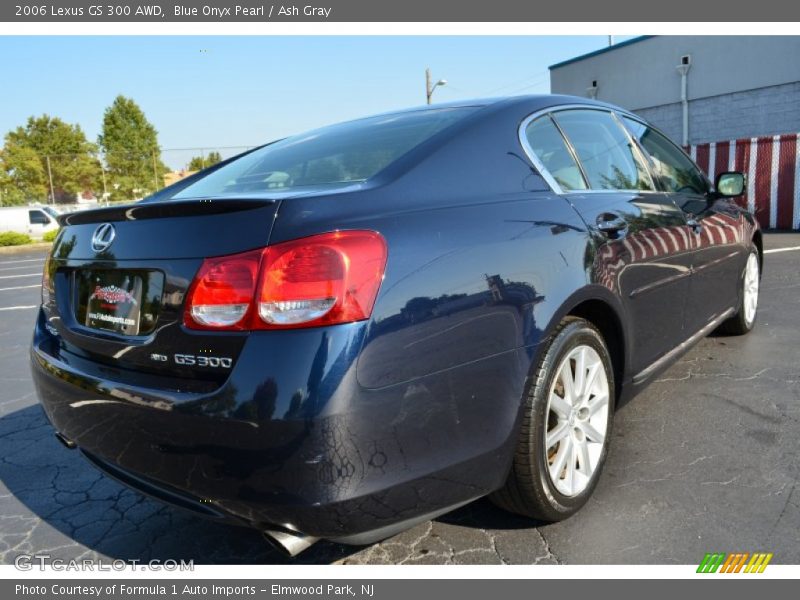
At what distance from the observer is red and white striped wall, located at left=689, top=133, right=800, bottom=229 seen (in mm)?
13000

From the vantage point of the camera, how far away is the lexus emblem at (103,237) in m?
2.05

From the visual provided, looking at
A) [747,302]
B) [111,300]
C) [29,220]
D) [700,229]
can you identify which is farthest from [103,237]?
[29,220]

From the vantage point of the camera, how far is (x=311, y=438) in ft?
5.22

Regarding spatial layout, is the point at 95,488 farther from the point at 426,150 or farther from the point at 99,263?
the point at 426,150

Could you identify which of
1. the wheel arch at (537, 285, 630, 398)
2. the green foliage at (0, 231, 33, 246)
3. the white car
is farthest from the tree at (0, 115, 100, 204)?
the wheel arch at (537, 285, 630, 398)

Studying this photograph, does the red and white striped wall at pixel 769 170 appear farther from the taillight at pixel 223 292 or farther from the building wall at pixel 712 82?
the taillight at pixel 223 292

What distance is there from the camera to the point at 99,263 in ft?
6.82

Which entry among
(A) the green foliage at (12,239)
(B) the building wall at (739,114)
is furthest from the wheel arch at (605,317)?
(A) the green foliage at (12,239)

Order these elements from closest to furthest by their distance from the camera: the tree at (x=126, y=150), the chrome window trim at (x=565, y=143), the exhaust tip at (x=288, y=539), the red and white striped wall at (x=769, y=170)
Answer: the exhaust tip at (x=288, y=539), the chrome window trim at (x=565, y=143), the red and white striped wall at (x=769, y=170), the tree at (x=126, y=150)

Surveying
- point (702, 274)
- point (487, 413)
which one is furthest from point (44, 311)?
point (702, 274)

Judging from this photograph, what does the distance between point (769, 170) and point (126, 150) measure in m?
49.6

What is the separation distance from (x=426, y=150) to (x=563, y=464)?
1.24m

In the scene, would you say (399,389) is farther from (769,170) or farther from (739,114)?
(739,114)

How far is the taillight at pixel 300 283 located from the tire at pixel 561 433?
2.49 ft
